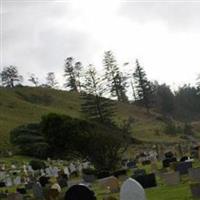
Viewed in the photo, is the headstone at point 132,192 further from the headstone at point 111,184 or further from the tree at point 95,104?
the tree at point 95,104

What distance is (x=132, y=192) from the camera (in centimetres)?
1595

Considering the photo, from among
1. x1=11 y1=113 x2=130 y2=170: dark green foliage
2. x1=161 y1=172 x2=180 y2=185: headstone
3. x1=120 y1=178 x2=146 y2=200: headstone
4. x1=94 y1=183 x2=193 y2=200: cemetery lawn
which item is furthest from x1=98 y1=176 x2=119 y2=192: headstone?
x1=11 y1=113 x2=130 y2=170: dark green foliage

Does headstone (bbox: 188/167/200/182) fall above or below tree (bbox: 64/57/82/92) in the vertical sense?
below

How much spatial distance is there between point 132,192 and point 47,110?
8030 cm

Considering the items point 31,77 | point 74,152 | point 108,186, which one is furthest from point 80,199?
point 31,77

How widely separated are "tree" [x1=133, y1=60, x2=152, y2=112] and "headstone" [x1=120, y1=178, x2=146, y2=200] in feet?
308

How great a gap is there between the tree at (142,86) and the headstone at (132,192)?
9390 cm

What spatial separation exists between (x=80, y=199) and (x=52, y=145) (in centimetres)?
4035

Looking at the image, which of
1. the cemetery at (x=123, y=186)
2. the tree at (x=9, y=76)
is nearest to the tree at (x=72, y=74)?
the tree at (x=9, y=76)

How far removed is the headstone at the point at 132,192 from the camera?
52.1 feet

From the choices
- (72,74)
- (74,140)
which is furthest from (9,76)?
(74,140)

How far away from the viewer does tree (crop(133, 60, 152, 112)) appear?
110488 millimetres

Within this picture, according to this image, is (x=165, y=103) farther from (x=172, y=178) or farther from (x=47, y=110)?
(x=172, y=178)

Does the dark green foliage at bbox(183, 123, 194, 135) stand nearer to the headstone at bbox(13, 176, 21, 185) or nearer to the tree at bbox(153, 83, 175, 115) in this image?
the tree at bbox(153, 83, 175, 115)
